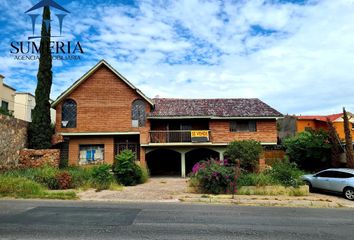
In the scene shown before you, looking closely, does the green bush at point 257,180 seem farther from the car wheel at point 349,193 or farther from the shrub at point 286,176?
the car wheel at point 349,193

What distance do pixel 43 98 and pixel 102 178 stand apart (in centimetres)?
1077

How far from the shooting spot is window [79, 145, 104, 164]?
78.8 ft

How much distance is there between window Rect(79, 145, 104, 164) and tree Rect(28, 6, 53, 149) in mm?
2878

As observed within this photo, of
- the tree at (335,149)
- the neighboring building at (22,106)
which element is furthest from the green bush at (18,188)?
the tree at (335,149)

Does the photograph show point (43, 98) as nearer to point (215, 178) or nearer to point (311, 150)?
point (215, 178)

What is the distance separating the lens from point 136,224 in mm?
7855

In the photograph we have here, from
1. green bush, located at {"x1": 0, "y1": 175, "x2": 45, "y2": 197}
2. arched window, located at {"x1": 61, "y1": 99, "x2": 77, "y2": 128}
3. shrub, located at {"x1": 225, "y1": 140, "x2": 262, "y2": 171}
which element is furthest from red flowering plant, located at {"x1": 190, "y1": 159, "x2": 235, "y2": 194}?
arched window, located at {"x1": 61, "y1": 99, "x2": 77, "y2": 128}

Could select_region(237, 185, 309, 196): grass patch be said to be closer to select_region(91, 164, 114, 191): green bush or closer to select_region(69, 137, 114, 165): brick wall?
select_region(91, 164, 114, 191): green bush

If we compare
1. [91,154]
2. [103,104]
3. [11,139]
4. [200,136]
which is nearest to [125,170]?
[91,154]

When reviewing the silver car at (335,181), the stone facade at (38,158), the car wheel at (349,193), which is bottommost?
the car wheel at (349,193)

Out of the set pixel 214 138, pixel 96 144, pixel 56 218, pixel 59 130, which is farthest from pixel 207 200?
pixel 59 130

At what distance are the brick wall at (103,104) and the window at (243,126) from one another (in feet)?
26.1

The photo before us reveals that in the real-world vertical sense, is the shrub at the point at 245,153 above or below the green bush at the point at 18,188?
above

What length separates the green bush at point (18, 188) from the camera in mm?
13086
